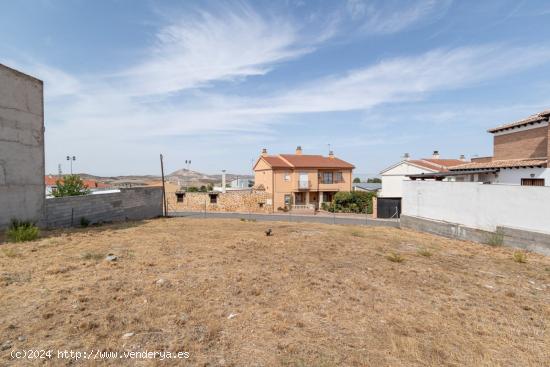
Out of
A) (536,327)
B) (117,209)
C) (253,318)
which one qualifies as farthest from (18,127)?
(536,327)

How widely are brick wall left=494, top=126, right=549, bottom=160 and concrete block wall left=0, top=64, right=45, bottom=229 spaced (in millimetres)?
27835

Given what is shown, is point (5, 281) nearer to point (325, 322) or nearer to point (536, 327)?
point (325, 322)

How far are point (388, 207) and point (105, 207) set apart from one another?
1038 inches

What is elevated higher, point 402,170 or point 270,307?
point 402,170

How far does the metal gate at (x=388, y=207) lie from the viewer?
1219 inches

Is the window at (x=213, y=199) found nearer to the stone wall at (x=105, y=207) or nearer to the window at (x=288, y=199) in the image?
the window at (x=288, y=199)

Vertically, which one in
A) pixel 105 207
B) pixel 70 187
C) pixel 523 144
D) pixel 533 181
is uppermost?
pixel 523 144

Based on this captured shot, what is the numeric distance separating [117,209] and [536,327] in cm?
2063

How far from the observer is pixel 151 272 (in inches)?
272

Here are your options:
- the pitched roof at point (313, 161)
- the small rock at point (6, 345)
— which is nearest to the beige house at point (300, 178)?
the pitched roof at point (313, 161)

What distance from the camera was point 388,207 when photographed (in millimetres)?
31250

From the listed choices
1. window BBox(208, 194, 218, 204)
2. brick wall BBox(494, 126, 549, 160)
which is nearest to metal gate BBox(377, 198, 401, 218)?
brick wall BBox(494, 126, 549, 160)

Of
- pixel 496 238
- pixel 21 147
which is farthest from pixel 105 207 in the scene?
pixel 496 238

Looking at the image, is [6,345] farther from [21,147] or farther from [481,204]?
[481,204]
